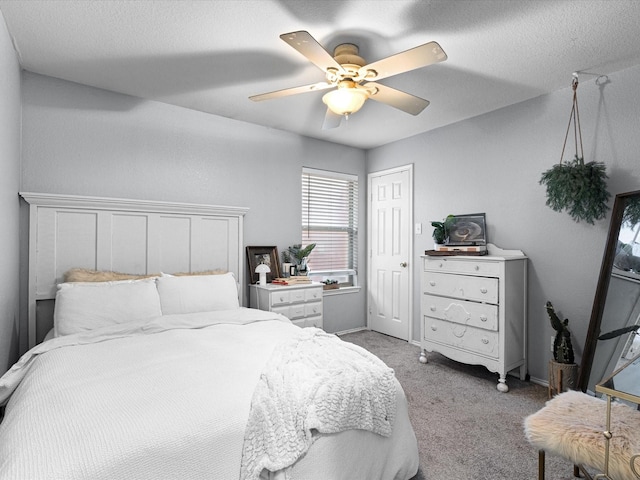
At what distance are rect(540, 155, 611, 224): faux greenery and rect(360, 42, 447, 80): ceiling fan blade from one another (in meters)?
1.57

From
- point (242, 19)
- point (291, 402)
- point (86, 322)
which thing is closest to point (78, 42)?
point (242, 19)

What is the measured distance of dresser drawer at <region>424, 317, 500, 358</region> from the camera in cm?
293

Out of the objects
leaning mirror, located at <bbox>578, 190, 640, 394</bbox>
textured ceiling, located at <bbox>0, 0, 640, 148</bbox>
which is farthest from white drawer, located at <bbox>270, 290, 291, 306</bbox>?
leaning mirror, located at <bbox>578, 190, 640, 394</bbox>

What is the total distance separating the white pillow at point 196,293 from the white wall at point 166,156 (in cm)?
84

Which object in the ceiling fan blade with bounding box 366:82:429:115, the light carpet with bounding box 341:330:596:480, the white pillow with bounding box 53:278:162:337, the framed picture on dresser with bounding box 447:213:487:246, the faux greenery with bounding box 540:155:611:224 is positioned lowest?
the light carpet with bounding box 341:330:596:480

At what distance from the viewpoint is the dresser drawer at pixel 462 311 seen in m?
2.93

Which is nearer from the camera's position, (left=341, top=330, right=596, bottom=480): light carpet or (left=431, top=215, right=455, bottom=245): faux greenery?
(left=341, top=330, right=596, bottom=480): light carpet

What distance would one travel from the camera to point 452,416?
→ 2420 mm

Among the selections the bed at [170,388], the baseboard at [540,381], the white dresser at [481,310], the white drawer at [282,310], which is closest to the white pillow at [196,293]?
the bed at [170,388]

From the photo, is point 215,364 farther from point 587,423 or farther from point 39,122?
point 39,122

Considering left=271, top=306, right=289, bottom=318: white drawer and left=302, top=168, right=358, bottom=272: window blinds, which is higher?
left=302, top=168, right=358, bottom=272: window blinds

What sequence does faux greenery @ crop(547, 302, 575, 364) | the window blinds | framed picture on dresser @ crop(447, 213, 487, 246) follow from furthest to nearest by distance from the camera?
the window blinds → framed picture on dresser @ crop(447, 213, 487, 246) → faux greenery @ crop(547, 302, 575, 364)

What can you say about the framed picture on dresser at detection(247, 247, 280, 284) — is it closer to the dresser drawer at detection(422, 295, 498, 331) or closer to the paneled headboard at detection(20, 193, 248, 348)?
the paneled headboard at detection(20, 193, 248, 348)

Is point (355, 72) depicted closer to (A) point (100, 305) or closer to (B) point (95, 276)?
(A) point (100, 305)
